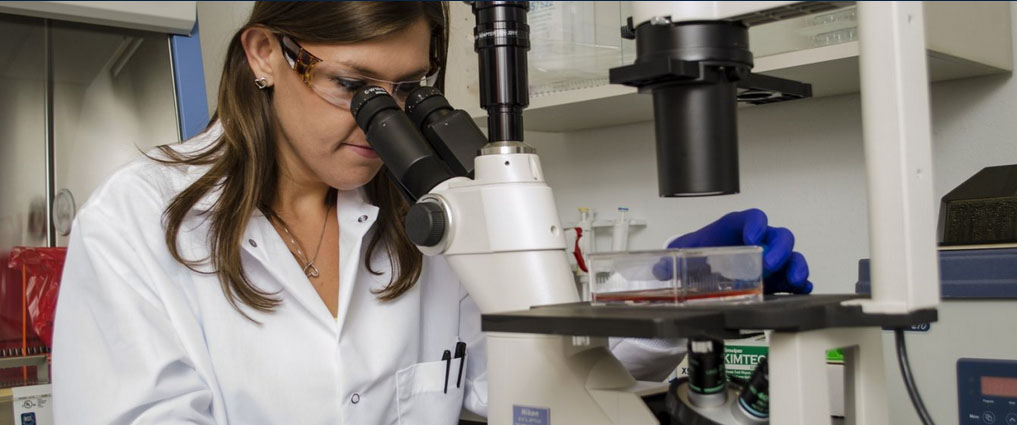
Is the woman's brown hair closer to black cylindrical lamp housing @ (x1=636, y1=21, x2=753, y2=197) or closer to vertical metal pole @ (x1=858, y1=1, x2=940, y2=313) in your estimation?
black cylindrical lamp housing @ (x1=636, y1=21, x2=753, y2=197)

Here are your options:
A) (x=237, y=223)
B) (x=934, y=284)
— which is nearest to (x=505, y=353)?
(x=934, y=284)

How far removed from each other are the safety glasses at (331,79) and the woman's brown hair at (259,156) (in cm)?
3

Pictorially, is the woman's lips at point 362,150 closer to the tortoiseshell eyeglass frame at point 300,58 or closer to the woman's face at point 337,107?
the woman's face at point 337,107

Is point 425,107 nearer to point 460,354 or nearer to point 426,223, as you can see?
point 426,223

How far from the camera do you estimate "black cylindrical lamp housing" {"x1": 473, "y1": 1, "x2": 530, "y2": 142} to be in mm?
924

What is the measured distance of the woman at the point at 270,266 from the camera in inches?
43.3

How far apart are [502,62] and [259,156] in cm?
52

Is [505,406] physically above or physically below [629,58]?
below

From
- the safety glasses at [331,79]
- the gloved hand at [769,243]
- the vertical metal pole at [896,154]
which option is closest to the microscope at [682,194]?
the vertical metal pole at [896,154]

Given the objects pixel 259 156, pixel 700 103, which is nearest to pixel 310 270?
pixel 259 156

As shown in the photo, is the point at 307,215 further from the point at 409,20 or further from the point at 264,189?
the point at 409,20

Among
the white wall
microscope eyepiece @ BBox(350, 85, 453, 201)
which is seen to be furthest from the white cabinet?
microscope eyepiece @ BBox(350, 85, 453, 201)

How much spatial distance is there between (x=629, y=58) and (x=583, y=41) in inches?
11.1

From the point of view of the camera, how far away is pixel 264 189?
1343mm
